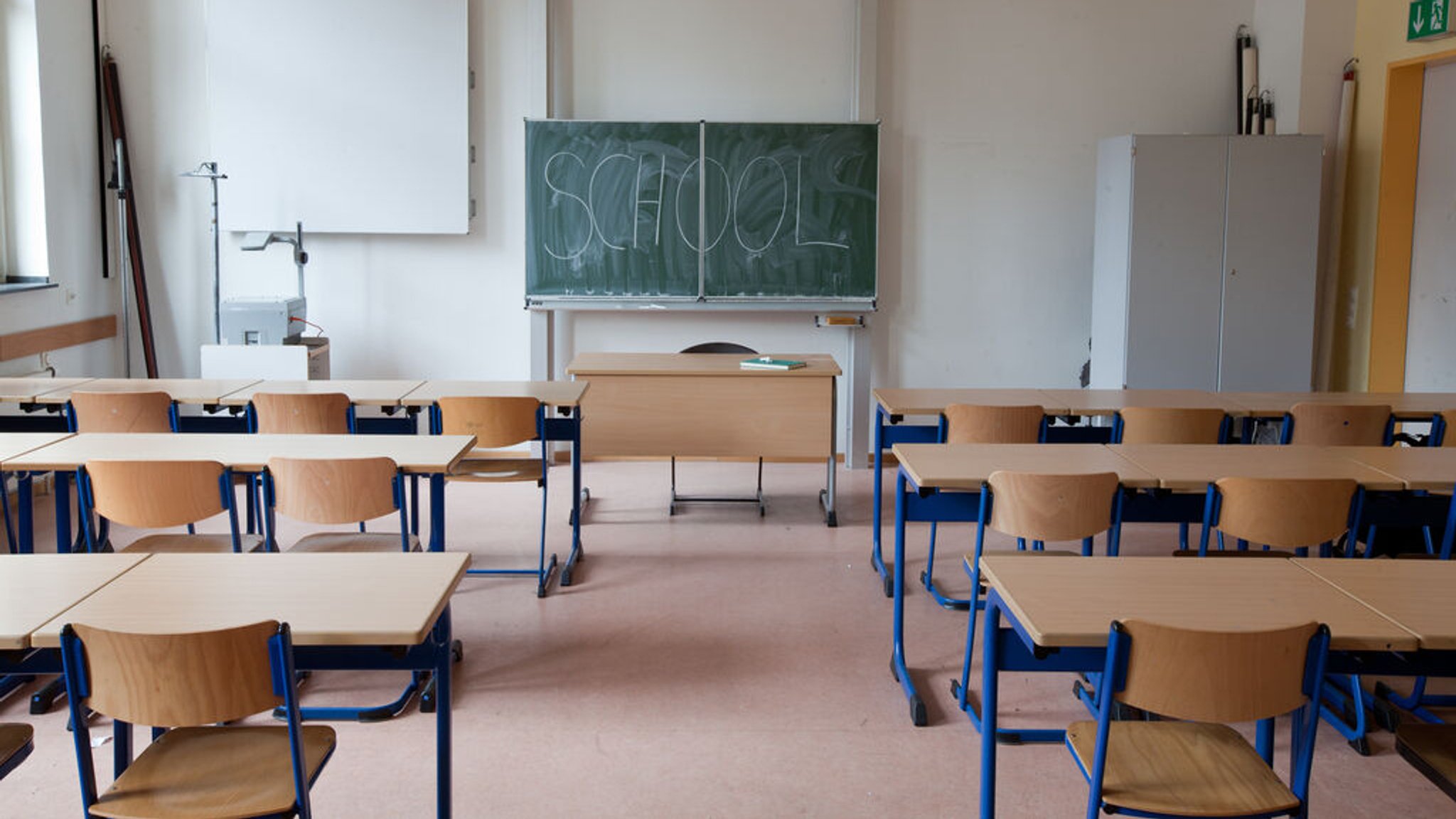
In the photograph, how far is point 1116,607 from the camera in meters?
2.35

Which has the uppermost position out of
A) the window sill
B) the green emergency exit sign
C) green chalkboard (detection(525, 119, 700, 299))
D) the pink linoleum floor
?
the green emergency exit sign

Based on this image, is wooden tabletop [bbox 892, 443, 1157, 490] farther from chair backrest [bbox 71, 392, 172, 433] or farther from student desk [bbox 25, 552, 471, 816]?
chair backrest [bbox 71, 392, 172, 433]

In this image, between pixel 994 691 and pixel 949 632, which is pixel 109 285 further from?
pixel 994 691

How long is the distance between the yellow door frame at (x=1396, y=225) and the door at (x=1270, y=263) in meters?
0.31

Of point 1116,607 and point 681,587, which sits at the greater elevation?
point 1116,607

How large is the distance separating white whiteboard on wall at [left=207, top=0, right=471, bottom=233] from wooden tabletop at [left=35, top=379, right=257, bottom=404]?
195 centimetres

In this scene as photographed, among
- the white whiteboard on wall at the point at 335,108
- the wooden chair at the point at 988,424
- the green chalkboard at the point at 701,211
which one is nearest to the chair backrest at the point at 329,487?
the wooden chair at the point at 988,424

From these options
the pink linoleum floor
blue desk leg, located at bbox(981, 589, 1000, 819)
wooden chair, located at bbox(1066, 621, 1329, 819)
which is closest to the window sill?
the pink linoleum floor

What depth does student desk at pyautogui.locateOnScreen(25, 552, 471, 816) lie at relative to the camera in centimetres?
221

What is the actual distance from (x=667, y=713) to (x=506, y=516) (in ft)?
8.46

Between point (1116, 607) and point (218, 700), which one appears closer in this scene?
point (218, 700)

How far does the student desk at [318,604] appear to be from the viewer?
7.26 feet

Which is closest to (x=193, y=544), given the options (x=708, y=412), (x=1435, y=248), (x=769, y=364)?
(x=708, y=412)

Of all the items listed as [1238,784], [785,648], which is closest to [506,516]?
[785,648]
